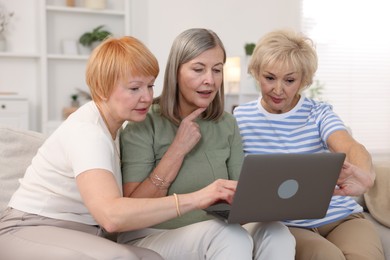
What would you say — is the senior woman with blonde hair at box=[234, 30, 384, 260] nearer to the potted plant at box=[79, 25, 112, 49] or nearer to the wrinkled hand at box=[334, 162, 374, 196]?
the wrinkled hand at box=[334, 162, 374, 196]

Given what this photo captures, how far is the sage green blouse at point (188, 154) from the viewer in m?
1.79

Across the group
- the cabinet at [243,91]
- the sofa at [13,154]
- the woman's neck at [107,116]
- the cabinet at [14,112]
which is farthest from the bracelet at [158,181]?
the cabinet at [243,91]

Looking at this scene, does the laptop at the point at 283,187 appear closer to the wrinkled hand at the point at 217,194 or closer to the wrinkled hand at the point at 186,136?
the wrinkled hand at the point at 217,194

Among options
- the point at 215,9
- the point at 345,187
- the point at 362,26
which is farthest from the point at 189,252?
the point at 362,26

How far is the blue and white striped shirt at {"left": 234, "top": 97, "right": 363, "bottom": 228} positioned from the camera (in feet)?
6.75

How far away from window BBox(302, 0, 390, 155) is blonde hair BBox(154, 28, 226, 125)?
15.6 ft

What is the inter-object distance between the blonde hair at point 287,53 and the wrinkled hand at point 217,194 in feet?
2.56

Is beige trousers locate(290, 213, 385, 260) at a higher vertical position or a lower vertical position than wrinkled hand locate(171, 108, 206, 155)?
lower

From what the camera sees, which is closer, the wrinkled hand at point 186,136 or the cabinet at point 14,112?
the wrinkled hand at point 186,136

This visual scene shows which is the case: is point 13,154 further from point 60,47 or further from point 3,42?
point 60,47

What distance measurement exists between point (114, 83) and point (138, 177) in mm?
340

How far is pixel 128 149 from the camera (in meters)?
1.79

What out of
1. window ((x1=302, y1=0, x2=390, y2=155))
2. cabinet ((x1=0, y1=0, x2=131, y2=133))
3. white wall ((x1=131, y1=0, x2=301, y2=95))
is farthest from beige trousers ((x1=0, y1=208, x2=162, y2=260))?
window ((x1=302, y1=0, x2=390, y2=155))

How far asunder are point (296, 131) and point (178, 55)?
564mm
